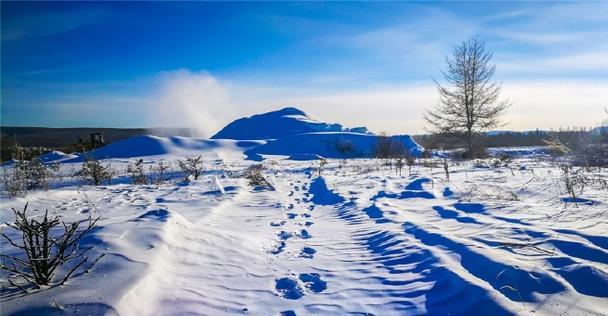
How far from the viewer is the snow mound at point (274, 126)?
102ft

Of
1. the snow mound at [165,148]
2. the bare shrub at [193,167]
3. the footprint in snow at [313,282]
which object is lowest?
the footprint in snow at [313,282]

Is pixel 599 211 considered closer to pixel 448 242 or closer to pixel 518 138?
pixel 448 242

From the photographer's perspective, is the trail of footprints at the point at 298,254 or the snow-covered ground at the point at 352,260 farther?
the trail of footprints at the point at 298,254

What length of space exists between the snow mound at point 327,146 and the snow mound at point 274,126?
5.79 meters

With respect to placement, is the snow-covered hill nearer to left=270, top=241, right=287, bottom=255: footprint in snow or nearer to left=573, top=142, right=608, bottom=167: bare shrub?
left=573, top=142, right=608, bottom=167: bare shrub

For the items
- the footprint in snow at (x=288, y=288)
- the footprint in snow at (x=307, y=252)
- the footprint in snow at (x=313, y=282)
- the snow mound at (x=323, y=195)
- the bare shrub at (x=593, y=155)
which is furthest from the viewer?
the bare shrub at (x=593, y=155)

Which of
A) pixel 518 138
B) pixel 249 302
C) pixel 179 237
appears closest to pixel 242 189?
pixel 179 237

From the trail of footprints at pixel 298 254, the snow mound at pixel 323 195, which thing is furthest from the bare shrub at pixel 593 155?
the trail of footprints at pixel 298 254

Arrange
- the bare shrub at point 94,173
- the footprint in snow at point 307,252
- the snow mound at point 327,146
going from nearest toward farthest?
the footprint in snow at point 307,252
the bare shrub at point 94,173
the snow mound at point 327,146

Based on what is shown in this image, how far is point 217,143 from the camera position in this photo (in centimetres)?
2220

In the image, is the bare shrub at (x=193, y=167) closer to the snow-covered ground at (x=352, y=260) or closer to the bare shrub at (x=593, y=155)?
the snow-covered ground at (x=352, y=260)

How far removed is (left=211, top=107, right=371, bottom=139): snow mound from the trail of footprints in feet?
79.0

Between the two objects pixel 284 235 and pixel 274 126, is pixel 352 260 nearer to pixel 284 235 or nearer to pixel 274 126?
pixel 284 235

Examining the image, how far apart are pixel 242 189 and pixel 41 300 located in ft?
19.9
